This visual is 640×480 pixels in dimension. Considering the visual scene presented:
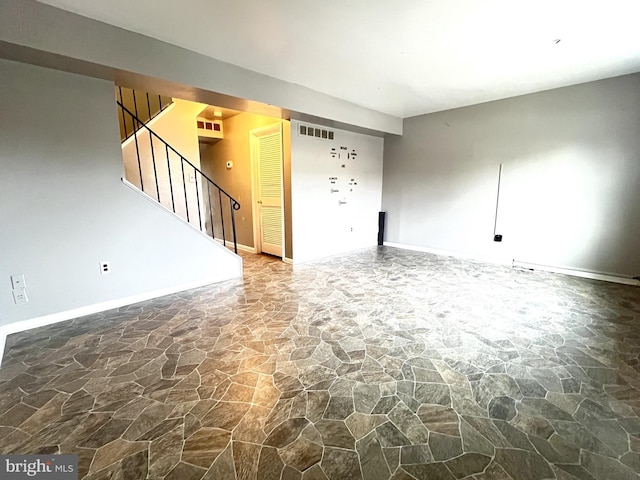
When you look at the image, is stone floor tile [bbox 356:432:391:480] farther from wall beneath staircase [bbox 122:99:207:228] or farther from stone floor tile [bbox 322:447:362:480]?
wall beneath staircase [bbox 122:99:207:228]

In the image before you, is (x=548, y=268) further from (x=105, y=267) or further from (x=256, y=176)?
(x=105, y=267)

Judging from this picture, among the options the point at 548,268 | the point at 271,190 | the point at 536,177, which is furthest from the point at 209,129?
the point at 548,268

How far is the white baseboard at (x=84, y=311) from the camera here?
2744mm

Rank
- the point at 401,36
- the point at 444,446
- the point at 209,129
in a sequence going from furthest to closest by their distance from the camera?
1. the point at 209,129
2. the point at 401,36
3. the point at 444,446

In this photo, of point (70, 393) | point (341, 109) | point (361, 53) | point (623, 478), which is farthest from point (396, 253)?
point (70, 393)

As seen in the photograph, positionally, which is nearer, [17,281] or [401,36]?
[17,281]

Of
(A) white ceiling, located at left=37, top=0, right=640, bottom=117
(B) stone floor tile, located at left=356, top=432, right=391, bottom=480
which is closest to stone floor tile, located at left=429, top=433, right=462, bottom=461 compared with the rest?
(B) stone floor tile, located at left=356, top=432, right=391, bottom=480

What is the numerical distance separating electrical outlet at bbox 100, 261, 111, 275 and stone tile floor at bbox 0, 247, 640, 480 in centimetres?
46

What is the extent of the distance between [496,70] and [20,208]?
5.60 meters

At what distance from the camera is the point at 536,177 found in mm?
4746

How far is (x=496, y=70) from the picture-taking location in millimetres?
3791

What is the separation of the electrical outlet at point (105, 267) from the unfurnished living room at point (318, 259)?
21mm

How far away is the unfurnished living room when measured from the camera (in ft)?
5.43

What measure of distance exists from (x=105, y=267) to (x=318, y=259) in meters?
3.33
